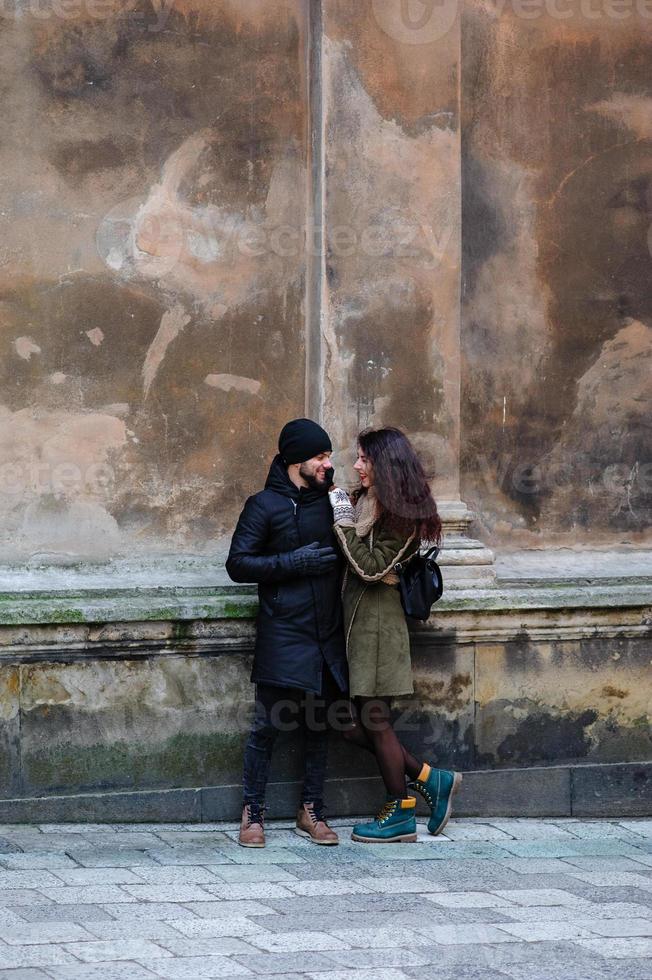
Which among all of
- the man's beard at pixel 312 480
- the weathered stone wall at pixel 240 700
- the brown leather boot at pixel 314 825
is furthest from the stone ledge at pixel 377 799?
the man's beard at pixel 312 480

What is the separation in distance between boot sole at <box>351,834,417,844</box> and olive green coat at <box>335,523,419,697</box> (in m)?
0.65

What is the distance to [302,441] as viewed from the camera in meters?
6.67

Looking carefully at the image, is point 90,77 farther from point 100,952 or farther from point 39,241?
point 100,952

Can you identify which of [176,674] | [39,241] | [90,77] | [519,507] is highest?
[90,77]

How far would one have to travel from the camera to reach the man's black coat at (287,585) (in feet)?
21.7

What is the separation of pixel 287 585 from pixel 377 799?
4.06ft

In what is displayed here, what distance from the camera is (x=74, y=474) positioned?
7043 millimetres

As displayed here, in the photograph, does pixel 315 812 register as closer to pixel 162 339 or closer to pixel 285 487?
pixel 285 487

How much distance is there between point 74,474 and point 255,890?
2160mm

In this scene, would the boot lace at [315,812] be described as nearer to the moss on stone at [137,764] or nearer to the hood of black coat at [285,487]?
the moss on stone at [137,764]

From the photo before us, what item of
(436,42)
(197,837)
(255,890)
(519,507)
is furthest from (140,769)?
(436,42)

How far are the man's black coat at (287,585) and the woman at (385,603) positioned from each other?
0.09m

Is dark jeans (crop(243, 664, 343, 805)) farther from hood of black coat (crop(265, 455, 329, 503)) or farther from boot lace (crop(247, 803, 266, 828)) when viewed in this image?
hood of black coat (crop(265, 455, 329, 503))

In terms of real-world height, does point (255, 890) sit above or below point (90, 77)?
below
